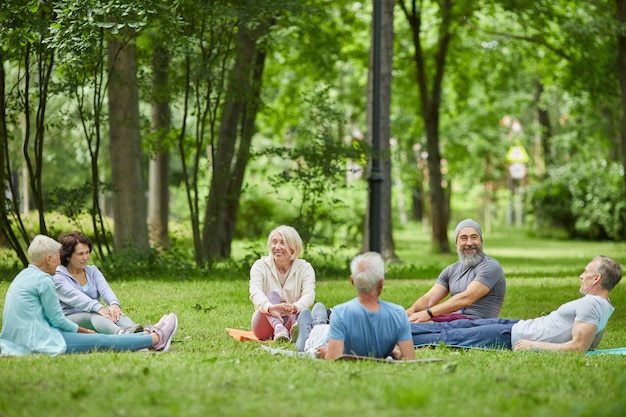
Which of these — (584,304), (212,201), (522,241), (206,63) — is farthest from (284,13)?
(522,241)

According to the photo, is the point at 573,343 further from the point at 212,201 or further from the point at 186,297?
the point at 212,201

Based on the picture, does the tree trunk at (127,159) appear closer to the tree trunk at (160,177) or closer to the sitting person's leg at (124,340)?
the tree trunk at (160,177)

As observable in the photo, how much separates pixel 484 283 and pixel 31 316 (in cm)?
403

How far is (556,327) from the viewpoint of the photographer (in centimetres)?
855

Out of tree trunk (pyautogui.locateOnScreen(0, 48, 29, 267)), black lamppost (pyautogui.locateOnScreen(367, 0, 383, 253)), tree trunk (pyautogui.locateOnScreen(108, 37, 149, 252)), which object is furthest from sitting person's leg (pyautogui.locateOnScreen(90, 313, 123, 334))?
tree trunk (pyautogui.locateOnScreen(108, 37, 149, 252))

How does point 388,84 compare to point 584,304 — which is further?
point 388,84

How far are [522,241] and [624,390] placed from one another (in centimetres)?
3126

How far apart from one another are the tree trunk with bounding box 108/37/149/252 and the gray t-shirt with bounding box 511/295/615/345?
9.36 meters

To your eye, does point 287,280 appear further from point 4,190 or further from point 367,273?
point 4,190

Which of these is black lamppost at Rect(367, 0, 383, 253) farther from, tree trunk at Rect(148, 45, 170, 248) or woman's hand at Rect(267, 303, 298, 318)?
woman's hand at Rect(267, 303, 298, 318)

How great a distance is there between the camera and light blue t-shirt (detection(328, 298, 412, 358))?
23.9ft

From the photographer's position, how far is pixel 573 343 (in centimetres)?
831

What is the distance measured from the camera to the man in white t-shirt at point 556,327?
820 centimetres

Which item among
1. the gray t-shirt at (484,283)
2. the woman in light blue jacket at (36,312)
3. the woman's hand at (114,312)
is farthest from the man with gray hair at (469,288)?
the woman in light blue jacket at (36,312)
